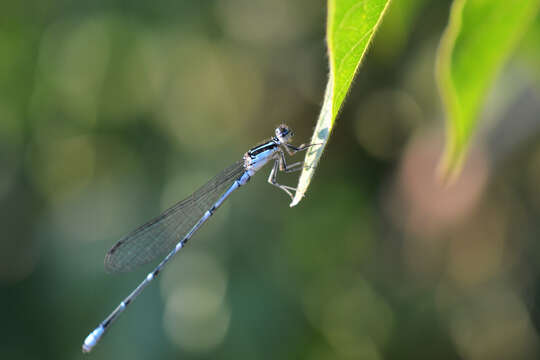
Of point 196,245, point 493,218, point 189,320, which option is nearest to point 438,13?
point 493,218

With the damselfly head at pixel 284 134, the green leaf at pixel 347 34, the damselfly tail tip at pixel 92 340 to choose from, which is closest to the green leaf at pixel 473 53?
the green leaf at pixel 347 34

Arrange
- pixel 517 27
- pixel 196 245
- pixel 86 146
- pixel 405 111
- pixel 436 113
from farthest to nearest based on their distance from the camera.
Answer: pixel 86 146
pixel 196 245
pixel 405 111
pixel 436 113
pixel 517 27

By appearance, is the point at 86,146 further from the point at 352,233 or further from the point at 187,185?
the point at 352,233

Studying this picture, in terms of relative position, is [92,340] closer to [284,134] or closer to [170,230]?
[170,230]

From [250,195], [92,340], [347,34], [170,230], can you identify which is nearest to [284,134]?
[250,195]

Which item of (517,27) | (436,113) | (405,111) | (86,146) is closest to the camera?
(517,27)

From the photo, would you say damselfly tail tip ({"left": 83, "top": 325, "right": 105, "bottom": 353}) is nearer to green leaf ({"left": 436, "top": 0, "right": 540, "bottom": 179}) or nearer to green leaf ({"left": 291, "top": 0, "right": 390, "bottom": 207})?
green leaf ({"left": 436, "top": 0, "right": 540, "bottom": 179})
